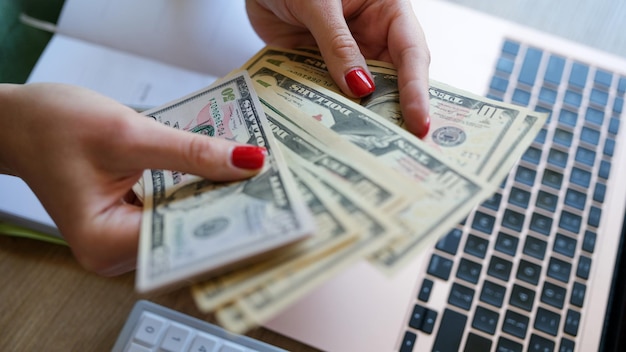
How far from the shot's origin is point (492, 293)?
2.27ft

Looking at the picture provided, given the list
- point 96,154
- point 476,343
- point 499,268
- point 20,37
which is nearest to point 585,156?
point 499,268

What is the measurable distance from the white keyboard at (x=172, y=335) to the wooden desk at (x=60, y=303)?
4 cm

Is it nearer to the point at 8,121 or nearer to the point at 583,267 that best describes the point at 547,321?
the point at 583,267

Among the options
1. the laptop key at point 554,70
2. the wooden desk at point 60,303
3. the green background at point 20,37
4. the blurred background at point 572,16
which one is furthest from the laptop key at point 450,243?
the green background at point 20,37

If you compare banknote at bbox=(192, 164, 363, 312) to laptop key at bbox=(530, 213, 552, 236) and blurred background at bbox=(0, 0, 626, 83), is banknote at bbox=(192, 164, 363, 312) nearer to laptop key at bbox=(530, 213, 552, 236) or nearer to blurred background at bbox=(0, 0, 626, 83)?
laptop key at bbox=(530, 213, 552, 236)

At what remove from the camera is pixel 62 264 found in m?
0.72

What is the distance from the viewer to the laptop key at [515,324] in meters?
0.67

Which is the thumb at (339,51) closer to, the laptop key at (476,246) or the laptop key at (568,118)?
the laptop key at (476,246)

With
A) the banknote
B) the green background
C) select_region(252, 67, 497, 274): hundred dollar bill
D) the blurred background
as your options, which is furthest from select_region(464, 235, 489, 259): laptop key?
the green background

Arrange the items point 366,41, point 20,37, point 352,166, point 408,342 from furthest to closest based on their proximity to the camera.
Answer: point 20,37 < point 366,41 < point 408,342 < point 352,166

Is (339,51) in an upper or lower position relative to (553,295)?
upper

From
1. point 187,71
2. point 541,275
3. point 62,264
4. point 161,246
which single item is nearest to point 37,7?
point 187,71

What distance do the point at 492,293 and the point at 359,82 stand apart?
1.05ft

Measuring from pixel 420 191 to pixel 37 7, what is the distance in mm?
719
